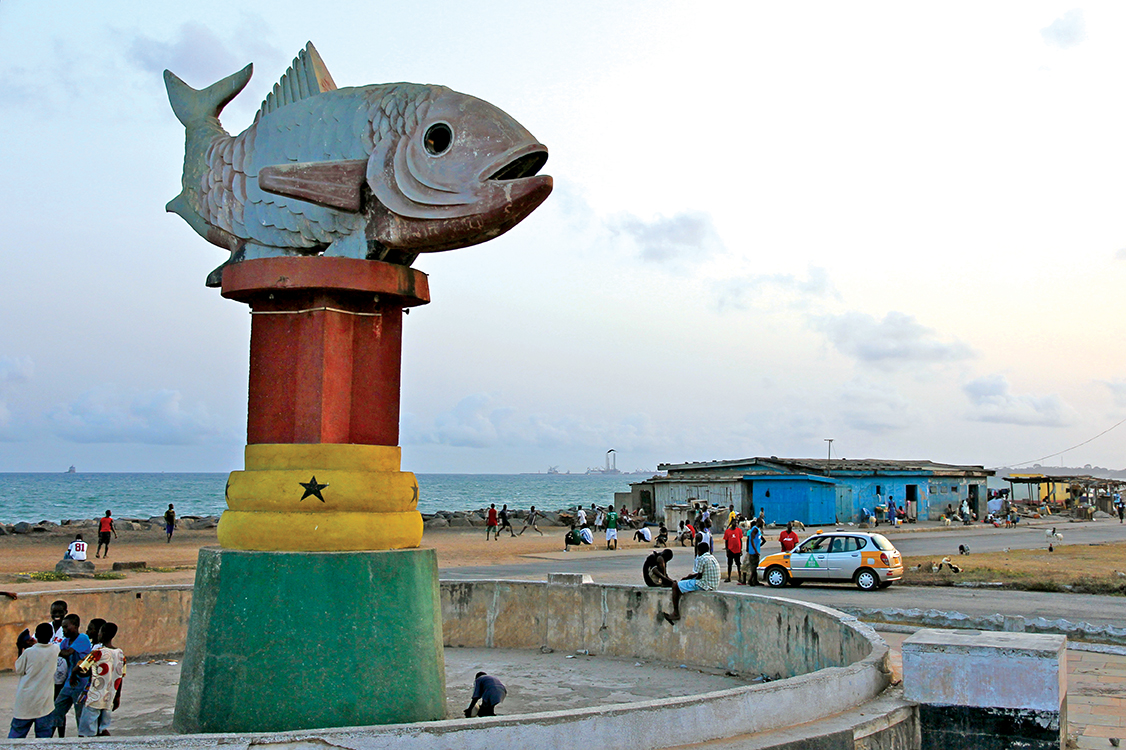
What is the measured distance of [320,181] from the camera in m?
9.57

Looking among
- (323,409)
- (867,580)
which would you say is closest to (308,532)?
(323,409)

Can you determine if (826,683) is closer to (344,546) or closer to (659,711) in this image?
(659,711)

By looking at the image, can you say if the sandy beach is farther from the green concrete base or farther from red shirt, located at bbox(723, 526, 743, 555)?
the green concrete base

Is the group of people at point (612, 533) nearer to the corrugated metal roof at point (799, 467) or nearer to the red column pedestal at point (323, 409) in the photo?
the corrugated metal roof at point (799, 467)

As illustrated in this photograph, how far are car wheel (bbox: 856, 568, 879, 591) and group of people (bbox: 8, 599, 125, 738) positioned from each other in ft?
53.0

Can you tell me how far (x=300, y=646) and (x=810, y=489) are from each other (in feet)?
128

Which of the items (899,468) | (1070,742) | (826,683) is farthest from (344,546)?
(899,468)

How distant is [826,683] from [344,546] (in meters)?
4.53

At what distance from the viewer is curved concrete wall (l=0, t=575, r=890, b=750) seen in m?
6.16

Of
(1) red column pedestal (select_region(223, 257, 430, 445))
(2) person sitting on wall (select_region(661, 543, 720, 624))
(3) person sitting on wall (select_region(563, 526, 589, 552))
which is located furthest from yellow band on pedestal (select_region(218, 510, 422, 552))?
(3) person sitting on wall (select_region(563, 526, 589, 552))

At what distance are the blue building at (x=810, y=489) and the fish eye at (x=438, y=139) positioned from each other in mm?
36844

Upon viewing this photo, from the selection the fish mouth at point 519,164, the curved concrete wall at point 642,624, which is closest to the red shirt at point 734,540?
the curved concrete wall at point 642,624

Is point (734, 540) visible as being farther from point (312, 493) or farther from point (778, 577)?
point (312, 493)

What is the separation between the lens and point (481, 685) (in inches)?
360
